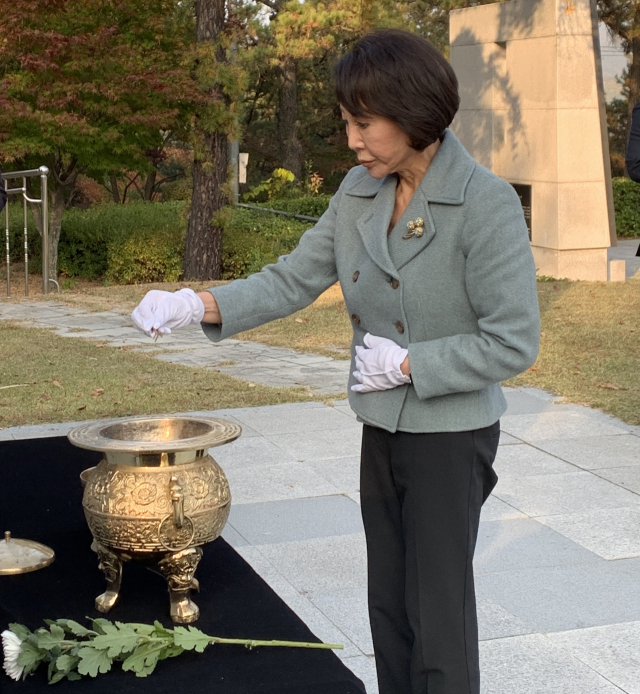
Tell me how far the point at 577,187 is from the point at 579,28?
6.48 feet

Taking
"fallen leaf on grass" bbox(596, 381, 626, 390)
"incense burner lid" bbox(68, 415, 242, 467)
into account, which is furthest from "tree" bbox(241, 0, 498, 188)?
"incense burner lid" bbox(68, 415, 242, 467)

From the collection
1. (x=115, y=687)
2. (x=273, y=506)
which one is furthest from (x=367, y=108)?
(x=273, y=506)

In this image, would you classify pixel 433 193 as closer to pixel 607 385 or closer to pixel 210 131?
pixel 607 385

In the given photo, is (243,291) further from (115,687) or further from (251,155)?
(251,155)

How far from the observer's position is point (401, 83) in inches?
81.9

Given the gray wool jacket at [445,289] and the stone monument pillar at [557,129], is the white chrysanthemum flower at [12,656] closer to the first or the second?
the gray wool jacket at [445,289]

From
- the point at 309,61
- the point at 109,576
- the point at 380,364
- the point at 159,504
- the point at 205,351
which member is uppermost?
the point at 309,61

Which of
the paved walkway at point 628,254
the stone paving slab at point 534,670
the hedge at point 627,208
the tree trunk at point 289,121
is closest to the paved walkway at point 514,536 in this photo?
the stone paving slab at point 534,670

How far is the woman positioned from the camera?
214 centimetres

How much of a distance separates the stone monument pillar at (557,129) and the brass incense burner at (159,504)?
10919mm

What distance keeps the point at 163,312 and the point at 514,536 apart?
8.15 ft

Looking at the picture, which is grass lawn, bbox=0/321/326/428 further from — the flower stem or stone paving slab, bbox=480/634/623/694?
the flower stem

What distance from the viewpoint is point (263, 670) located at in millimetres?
2506

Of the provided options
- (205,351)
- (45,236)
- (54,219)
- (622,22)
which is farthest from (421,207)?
(622,22)
